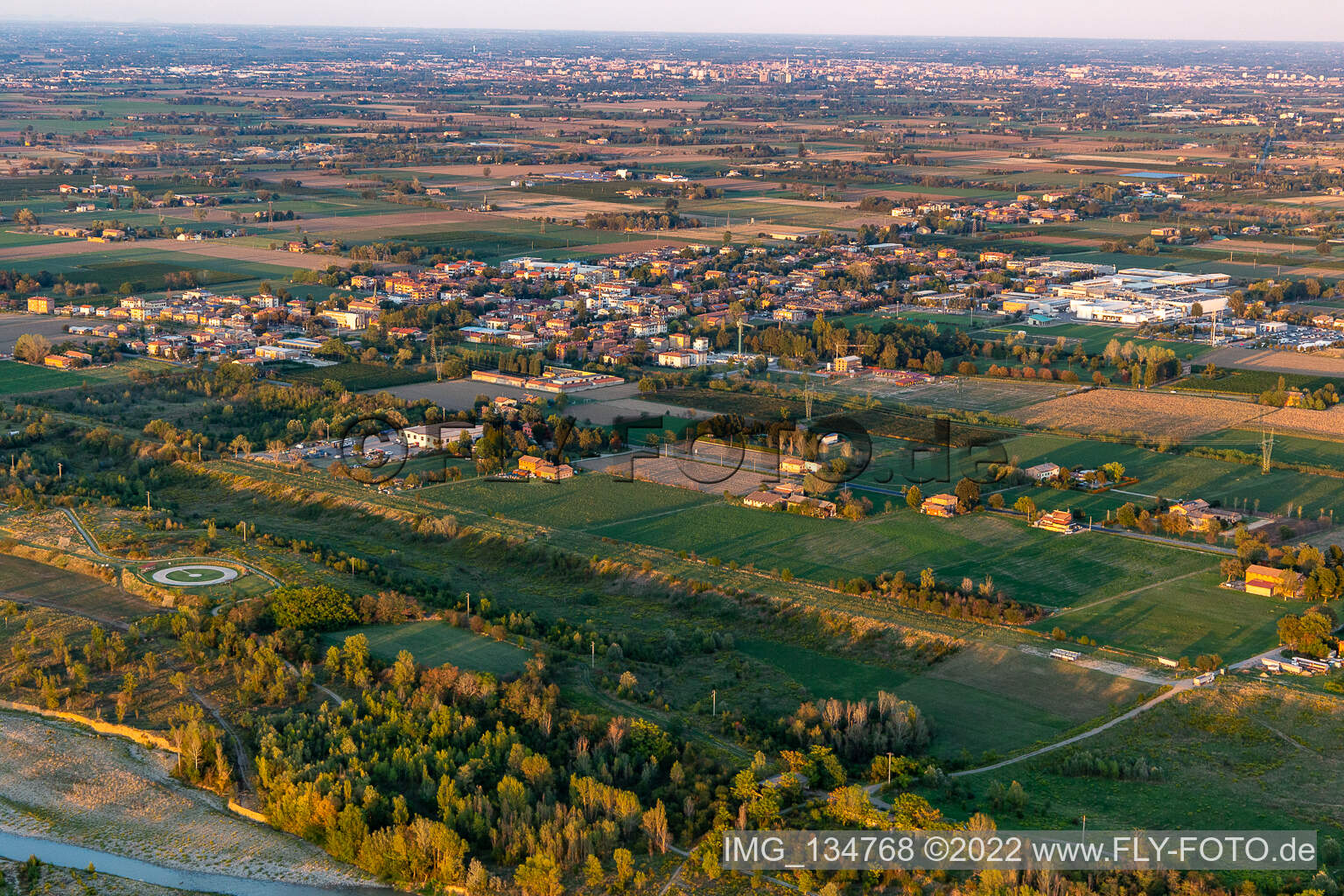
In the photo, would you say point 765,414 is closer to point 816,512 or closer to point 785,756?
point 816,512

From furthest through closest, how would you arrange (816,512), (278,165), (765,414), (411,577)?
(278,165), (765,414), (816,512), (411,577)

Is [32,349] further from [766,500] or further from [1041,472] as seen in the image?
[1041,472]

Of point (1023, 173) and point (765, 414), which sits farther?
point (1023, 173)

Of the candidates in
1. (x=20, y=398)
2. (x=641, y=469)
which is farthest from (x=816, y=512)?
(x=20, y=398)

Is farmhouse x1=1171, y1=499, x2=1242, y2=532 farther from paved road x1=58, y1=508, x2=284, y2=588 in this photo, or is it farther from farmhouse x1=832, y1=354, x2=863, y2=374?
paved road x1=58, y1=508, x2=284, y2=588

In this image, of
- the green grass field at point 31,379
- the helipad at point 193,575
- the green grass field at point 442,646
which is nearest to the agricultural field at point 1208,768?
the green grass field at point 442,646

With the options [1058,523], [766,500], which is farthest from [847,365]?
[1058,523]

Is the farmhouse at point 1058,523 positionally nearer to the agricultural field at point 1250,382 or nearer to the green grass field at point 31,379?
the agricultural field at point 1250,382
